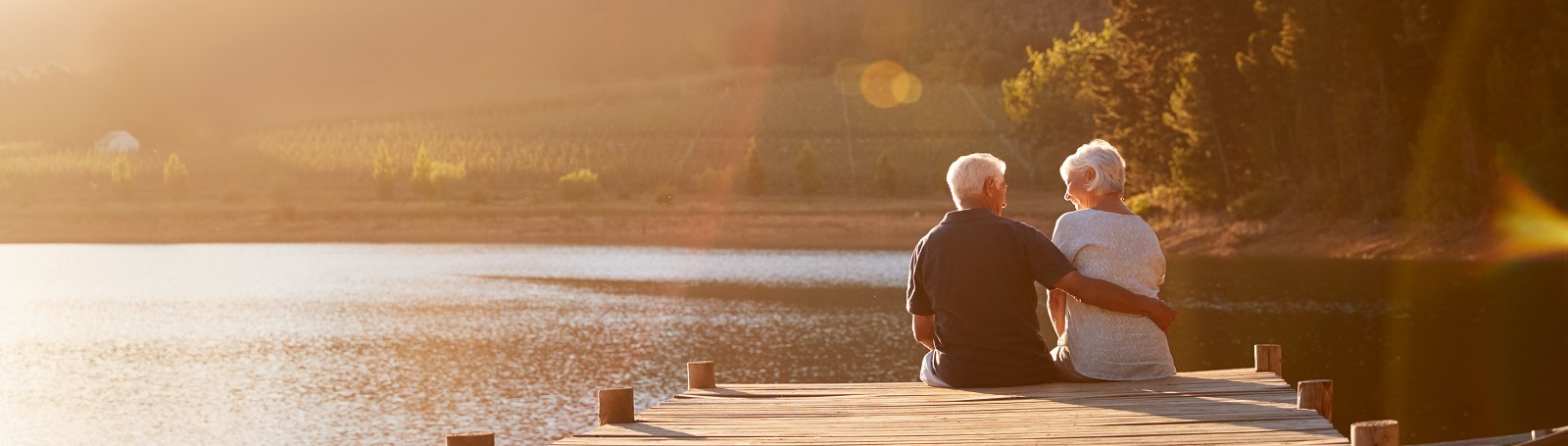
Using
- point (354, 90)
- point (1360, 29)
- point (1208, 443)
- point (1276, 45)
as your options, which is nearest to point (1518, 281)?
point (1360, 29)

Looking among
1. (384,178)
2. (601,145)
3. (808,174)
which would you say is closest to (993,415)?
(808,174)

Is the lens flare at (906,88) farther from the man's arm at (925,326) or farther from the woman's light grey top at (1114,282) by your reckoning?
the woman's light grey top at (1114,282)

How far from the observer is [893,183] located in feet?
278

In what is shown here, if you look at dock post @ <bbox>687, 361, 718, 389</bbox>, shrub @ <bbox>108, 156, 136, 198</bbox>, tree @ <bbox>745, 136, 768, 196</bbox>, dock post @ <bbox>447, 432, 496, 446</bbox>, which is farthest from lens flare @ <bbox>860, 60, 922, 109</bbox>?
dock post @ <bbox>447, 432, 496, 446</bbox>

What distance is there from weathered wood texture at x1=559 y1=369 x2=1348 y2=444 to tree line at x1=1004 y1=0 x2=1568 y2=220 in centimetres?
3524

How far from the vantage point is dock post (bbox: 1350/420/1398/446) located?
5.78m

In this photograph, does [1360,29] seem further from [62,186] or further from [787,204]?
[62,186]

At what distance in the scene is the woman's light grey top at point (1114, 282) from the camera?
25.0 feet

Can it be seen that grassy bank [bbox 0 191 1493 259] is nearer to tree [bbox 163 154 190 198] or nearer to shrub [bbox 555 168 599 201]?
shrub [bbox 555 168 599 201]

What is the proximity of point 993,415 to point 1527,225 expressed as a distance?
124 feet

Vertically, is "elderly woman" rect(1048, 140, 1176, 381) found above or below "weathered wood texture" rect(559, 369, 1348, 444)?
above

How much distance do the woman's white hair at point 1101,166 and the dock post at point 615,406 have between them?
7.01ft

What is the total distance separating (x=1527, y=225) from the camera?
40.9 metres

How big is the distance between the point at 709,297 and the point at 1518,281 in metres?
16.5
